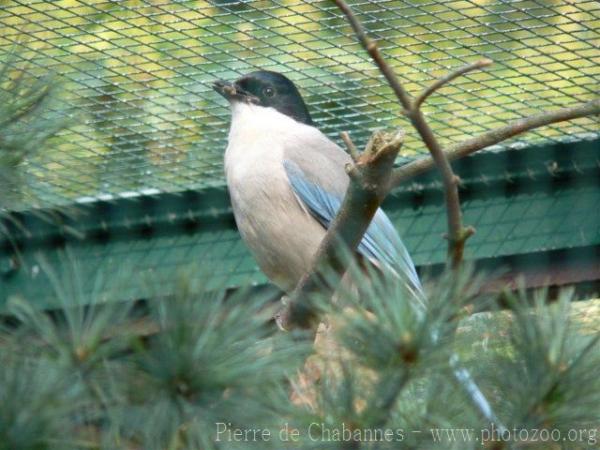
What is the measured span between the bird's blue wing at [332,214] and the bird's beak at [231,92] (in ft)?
1.33

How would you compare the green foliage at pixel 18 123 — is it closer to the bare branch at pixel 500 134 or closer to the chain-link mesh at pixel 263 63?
the bare branch at pixel 500 134

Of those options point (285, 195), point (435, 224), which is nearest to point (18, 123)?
point (285, 195)

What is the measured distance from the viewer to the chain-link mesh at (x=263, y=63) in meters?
4.31

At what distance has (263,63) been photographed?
4742mm

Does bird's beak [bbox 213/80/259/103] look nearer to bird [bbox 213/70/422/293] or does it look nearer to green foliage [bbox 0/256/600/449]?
bird [bbox 213/70/422/293]

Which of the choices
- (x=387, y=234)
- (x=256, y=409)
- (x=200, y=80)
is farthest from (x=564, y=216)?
(x=256, y=409)

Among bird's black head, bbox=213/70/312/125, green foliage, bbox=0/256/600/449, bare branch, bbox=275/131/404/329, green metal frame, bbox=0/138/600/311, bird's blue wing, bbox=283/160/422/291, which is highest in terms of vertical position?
green foliage, bbox=0/256/600/449

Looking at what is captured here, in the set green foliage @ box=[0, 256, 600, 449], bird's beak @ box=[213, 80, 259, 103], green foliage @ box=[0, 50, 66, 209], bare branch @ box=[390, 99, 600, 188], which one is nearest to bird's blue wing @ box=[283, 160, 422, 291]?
bird's beak @ box=[213, 80, 259, 103]

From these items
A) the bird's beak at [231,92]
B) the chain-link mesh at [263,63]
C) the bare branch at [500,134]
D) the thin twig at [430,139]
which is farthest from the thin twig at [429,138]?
the bird's beak at [231,92]

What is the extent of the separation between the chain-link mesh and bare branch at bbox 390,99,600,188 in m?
1.18

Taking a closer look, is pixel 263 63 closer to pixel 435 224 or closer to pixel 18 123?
pixel 435 224

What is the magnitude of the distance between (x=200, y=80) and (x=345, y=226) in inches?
68.6

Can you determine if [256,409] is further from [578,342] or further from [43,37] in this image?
[43,37]

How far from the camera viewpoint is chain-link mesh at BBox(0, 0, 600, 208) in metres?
4.31
